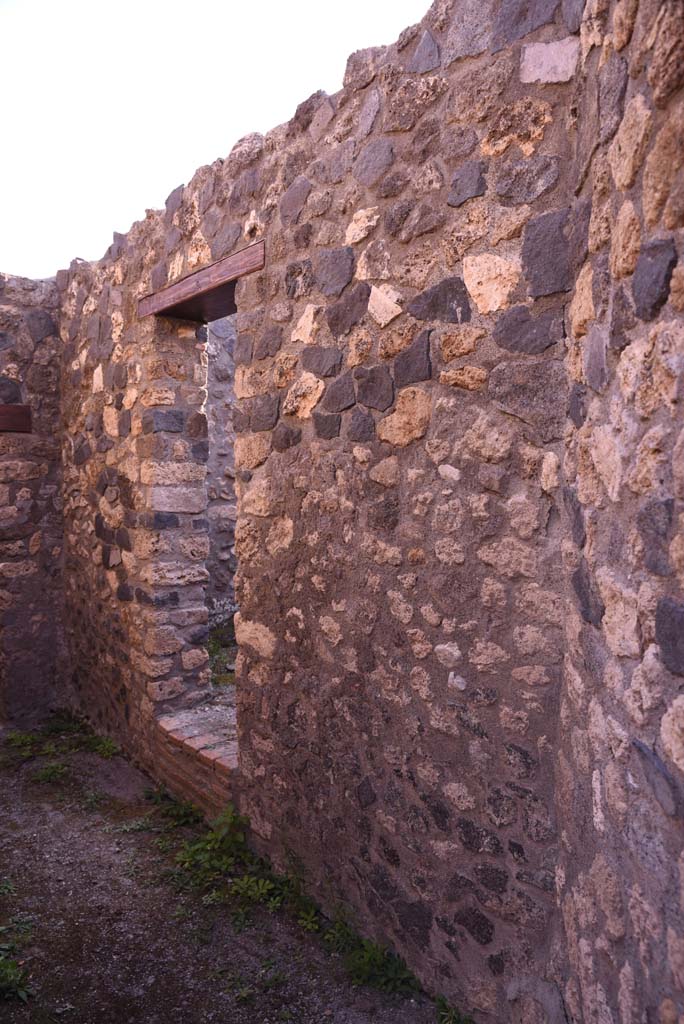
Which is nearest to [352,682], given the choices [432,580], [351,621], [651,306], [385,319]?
[351,621]

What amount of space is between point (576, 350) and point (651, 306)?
0.49m

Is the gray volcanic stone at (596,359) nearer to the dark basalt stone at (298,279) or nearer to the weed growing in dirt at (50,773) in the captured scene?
the dark basalt stone at (298,279)

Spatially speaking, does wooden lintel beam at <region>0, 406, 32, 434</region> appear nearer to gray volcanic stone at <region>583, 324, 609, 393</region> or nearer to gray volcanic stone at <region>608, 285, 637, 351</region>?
gray volcanic stone at <region>583, 324, 609, 393</region>

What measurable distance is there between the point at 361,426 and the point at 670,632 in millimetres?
1411

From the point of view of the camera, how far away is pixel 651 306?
130 centimetres

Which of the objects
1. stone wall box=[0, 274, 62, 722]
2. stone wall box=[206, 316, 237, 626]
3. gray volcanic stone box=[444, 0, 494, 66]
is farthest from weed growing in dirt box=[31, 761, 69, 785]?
gray volcanic stone box=[444, 0, 494, 66]

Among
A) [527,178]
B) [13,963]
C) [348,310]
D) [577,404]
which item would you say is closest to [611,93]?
[527,178]

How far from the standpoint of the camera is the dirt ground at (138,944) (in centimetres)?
241

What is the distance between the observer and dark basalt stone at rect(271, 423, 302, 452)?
2818 millimetres

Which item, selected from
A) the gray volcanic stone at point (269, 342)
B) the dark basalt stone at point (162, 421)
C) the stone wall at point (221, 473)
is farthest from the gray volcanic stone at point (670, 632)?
the stone wall at point (221, 473)

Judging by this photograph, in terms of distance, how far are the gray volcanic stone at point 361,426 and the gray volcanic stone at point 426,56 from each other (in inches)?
40.2

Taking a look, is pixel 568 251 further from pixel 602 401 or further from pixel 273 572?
pixel 273 572

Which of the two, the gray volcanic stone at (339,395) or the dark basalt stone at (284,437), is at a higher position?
the gray volcanic stone at (339,395)

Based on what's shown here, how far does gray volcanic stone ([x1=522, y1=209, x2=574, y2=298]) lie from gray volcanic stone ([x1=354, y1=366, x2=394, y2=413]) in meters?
0.57
